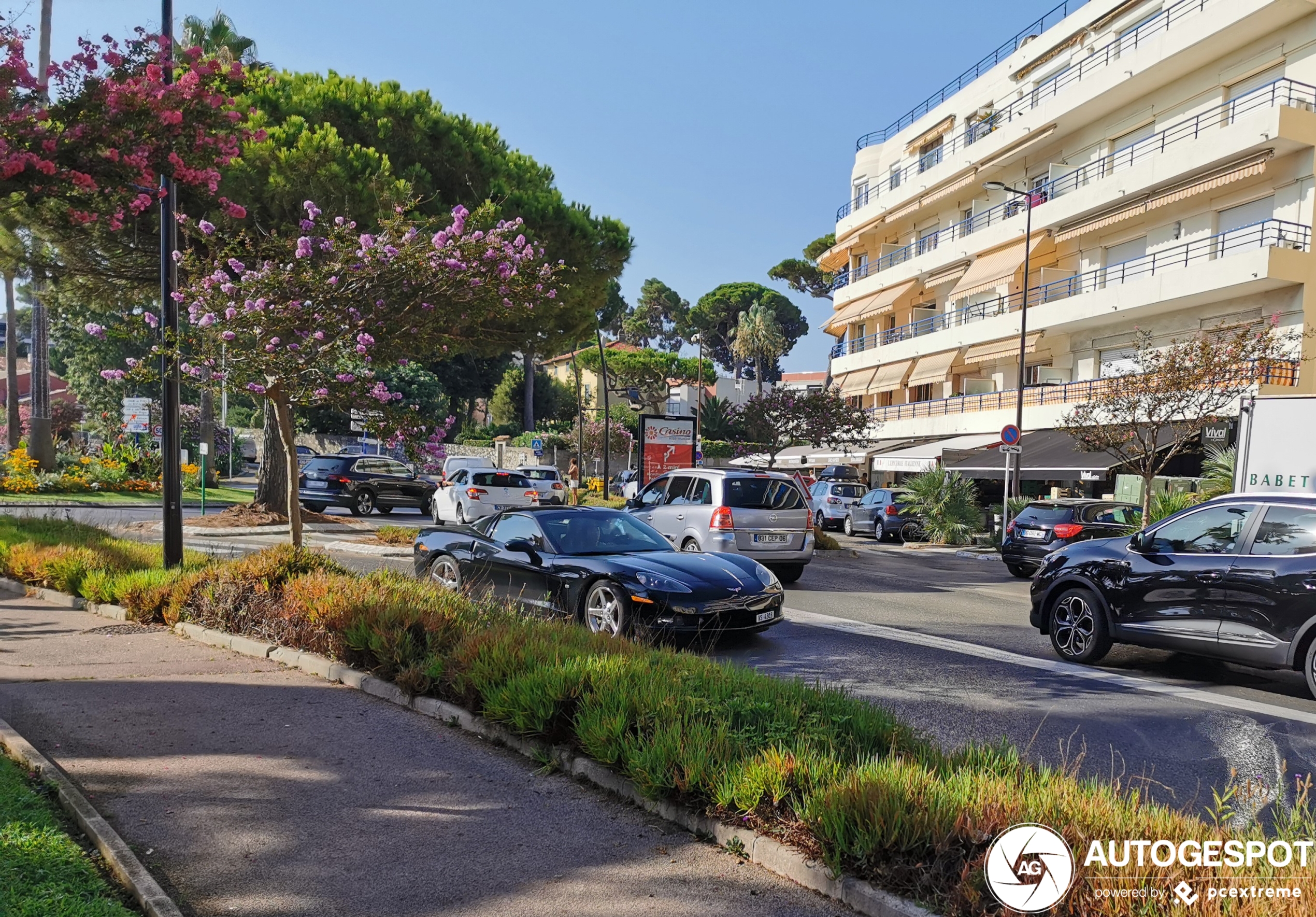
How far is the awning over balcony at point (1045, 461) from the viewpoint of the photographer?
80.5 ft

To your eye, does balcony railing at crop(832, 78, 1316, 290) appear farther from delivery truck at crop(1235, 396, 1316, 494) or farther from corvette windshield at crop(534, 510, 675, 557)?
corvette windshield at crop(534, 510, 675, 557)

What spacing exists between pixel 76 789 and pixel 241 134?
7.34 m

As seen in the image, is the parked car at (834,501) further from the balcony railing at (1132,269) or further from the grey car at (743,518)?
the grey car at (743,518)

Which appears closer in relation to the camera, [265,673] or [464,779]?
[464,779]

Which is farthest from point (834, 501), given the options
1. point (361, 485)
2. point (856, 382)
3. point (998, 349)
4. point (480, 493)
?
point (361, 485)

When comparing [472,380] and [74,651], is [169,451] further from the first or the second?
[472,380]

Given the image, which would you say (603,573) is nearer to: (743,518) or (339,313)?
(339,313)

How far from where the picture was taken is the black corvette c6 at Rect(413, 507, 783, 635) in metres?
8.38

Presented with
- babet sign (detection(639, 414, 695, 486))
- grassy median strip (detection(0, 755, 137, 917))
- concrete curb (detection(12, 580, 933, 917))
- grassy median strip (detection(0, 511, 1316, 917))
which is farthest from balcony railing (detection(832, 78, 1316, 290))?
grassy median strip (detection(0, 755, 137, 917))

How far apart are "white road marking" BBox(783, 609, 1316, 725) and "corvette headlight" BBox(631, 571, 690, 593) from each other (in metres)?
2.70

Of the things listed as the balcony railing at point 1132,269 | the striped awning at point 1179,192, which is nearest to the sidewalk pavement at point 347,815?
the balcony railing at point 1132,269

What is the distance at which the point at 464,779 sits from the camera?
5094 millimetres

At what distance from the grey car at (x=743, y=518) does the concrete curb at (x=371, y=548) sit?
4.97 metres

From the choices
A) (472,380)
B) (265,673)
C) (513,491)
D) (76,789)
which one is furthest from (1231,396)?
(472,380)
